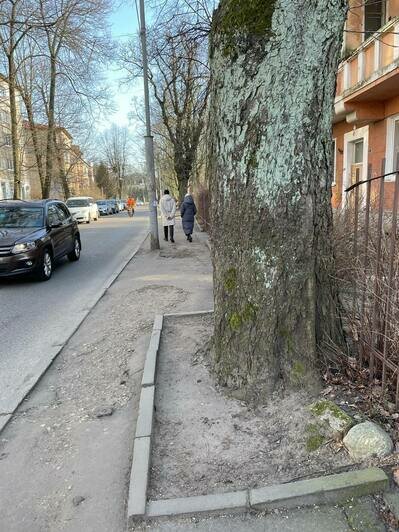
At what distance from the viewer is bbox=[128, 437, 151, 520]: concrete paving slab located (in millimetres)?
2320

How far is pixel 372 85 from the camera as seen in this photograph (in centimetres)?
1021

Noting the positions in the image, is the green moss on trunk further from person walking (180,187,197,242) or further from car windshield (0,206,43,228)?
person walking (180,187,197,242)

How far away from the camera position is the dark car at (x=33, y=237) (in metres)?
8.20

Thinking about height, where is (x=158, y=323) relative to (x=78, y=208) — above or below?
below

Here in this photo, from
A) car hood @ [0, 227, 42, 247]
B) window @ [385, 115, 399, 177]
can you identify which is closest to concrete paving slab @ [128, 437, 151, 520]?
car hood @ [0, 227, 42, 247]

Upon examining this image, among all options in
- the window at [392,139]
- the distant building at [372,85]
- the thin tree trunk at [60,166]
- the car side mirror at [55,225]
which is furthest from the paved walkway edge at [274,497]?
the thin tree trunk at [60,166]

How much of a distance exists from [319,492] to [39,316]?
5.19m

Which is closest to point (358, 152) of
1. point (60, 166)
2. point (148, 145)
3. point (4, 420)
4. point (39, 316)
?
point (148, 145)

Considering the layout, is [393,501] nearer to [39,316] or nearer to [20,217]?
[39,316]

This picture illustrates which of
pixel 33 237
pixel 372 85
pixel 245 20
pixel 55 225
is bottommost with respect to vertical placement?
pixel 33 237

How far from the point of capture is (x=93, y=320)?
20.3ft

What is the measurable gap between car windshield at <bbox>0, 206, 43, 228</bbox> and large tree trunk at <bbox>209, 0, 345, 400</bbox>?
701cm

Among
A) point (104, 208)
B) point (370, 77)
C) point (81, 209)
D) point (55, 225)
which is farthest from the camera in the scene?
point (104, 208)

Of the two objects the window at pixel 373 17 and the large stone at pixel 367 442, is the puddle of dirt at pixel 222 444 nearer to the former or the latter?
the large stone at pixel 367 442
